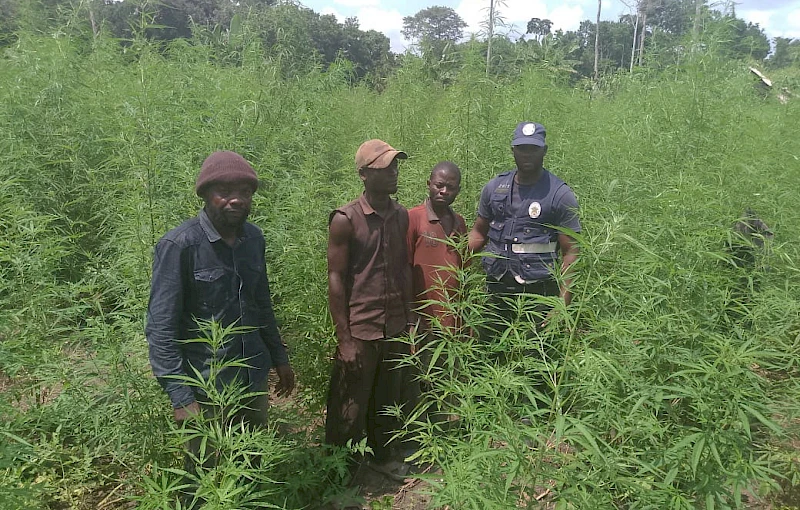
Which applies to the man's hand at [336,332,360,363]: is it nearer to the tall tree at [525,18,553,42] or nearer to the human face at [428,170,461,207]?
the human face at [428,170,461,207]

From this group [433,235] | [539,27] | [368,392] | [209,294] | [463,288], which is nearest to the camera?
[209,294]

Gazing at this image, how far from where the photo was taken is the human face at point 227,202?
193 centimetres

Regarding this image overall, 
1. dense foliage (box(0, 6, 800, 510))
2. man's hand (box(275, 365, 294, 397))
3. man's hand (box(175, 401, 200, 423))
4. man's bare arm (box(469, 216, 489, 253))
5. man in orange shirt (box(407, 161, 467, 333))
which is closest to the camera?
dense foliage (box(0, 6, 800, 510))

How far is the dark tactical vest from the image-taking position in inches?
119

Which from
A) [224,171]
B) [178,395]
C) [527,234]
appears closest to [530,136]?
[527,234]

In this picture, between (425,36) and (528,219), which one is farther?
(425,36)

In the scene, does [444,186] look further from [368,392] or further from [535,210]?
[368,392]

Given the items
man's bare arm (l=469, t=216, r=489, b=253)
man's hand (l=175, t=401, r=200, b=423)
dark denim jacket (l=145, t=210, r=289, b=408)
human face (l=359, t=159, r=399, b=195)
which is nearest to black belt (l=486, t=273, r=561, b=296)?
man's bare arm (l=469, t=216, r=489, b=253)

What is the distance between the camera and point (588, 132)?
5594 mm

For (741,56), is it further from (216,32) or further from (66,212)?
(66,212)

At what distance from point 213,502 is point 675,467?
1.42 m

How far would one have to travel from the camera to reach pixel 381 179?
8.30 ft

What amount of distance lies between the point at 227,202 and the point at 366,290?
929 millimetres

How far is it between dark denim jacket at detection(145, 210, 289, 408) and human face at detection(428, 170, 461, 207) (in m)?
1.13
